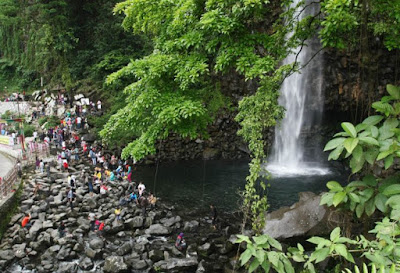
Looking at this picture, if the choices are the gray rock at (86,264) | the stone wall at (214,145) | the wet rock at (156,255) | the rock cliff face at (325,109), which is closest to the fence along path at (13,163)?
the gray rock at (86,264)

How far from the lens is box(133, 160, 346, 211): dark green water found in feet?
52.2

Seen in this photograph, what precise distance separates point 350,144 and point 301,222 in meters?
8.27

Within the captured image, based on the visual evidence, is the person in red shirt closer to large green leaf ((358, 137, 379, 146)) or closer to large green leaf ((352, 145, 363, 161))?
large green leaf ((352, 145, 363, 161))

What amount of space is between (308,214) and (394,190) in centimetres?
806

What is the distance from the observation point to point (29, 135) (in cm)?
2380

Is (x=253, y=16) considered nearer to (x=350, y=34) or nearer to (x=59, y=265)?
(x=350, y=34)

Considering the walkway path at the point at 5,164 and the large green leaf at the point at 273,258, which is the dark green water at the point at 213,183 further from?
the large green leaf at the point at 273,258

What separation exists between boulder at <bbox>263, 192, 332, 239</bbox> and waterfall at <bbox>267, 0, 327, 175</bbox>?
911cm

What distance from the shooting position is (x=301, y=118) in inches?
870

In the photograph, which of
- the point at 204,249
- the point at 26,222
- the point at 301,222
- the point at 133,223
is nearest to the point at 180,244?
the point at 204,249

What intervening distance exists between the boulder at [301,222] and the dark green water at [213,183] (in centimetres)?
390

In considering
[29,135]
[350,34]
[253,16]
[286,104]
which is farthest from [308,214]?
[29,135]

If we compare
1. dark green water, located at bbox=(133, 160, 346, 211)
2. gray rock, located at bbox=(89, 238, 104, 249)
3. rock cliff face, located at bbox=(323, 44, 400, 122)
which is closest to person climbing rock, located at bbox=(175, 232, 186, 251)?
gray rock, located at bbox=(89, 238, 104, 249)

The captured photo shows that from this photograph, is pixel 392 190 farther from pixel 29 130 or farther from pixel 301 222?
pixel 29 130
